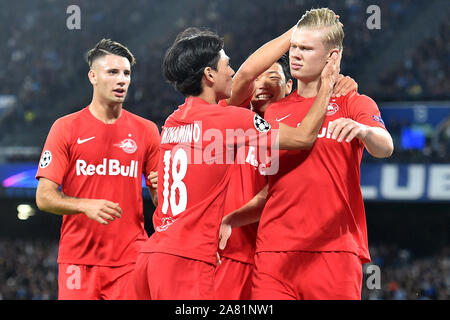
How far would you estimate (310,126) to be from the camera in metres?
3.62

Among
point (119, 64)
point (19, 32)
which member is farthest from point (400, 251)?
point (19, 32)

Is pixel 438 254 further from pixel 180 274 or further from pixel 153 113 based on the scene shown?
pixel 180 274

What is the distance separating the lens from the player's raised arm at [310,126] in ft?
11.9

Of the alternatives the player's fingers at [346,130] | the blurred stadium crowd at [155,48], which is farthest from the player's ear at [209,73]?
the blurred stadium crowd at [155,48]

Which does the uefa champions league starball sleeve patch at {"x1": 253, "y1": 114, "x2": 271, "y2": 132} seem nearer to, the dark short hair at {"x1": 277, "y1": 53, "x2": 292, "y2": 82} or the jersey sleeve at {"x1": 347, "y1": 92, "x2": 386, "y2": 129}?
the jersey sleeve at {"x1": 347, "y1": 92, "x2": 386, "y2": 129}

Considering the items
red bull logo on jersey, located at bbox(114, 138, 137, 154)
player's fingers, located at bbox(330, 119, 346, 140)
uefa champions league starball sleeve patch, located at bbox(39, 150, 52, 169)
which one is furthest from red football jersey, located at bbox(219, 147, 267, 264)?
uefa champions league starball sleeve patch, located at bbox(39, 150, 52, 169)

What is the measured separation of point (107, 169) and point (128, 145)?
27cm

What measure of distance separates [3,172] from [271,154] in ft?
44.4

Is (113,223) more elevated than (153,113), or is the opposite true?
(153,113)

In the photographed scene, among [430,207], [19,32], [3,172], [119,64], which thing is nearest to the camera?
[119,64]

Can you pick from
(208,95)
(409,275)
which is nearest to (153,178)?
(208,95)

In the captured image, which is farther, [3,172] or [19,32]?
[19,32]

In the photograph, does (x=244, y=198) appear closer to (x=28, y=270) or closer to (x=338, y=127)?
(x=338, y=127)

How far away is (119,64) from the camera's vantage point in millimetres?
5195
